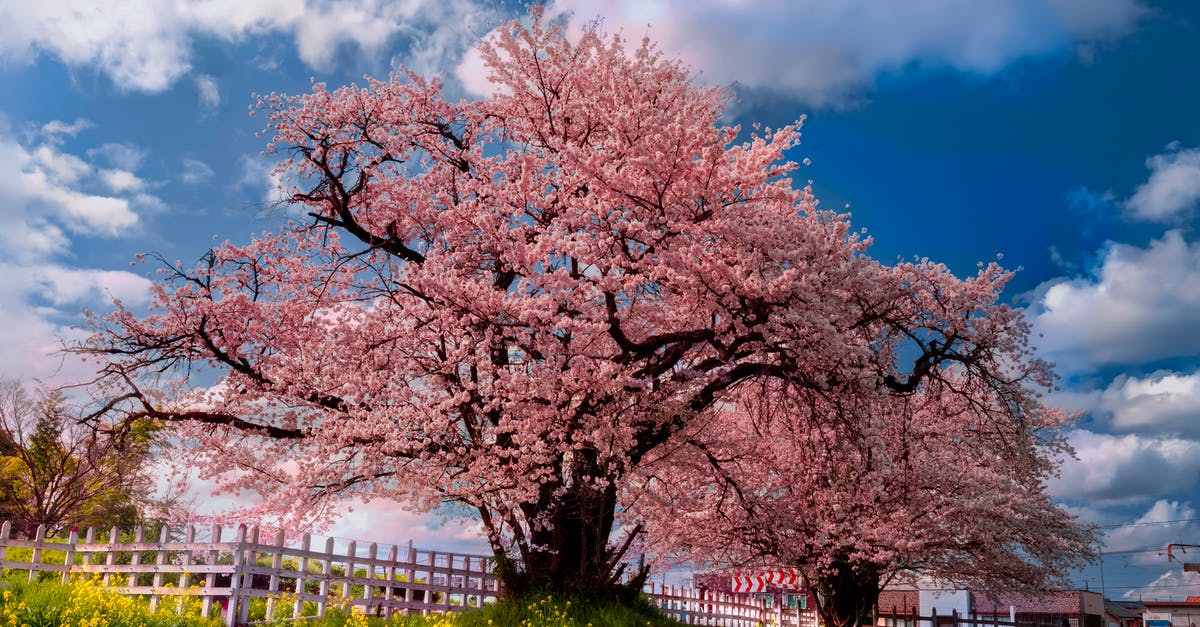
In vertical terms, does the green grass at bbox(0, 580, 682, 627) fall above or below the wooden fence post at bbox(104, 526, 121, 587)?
below

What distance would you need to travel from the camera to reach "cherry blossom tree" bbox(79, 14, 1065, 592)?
1288 centimetres

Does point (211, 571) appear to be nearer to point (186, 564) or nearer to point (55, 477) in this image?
point (186, 564)

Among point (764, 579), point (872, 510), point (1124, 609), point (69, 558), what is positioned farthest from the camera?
point (1124, 609)

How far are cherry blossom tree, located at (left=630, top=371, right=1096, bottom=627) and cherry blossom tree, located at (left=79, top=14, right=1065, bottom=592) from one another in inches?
117

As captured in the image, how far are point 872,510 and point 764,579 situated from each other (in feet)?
14.0

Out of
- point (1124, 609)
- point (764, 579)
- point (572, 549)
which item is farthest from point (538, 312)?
point (1124, 609)

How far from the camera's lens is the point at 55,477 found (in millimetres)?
31234

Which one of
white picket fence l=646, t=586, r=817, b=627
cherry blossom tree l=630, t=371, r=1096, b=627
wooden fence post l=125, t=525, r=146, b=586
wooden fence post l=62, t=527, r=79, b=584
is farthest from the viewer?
white picket fence l=646, t=586, r=817, b=627

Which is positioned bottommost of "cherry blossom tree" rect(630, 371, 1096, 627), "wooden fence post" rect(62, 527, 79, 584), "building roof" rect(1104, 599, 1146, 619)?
"building roof" rect(1104, 599, 1146, 619)

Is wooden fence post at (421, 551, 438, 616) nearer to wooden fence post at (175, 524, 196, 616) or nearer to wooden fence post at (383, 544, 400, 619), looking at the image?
wooden fence post at (383, 544, 400, 619)

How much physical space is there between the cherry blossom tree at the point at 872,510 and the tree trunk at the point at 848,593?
4cm

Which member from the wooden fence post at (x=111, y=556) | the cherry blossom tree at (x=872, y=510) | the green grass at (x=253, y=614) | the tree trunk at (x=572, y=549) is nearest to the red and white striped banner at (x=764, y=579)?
the cherry blossom tree at (x=872, y=510)

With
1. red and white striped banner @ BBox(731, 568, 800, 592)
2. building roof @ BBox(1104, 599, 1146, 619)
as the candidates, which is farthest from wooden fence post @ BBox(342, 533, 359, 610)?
building roof @ BBox(1104, 599, 1146, 619)

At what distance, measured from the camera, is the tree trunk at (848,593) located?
22.8 meters
